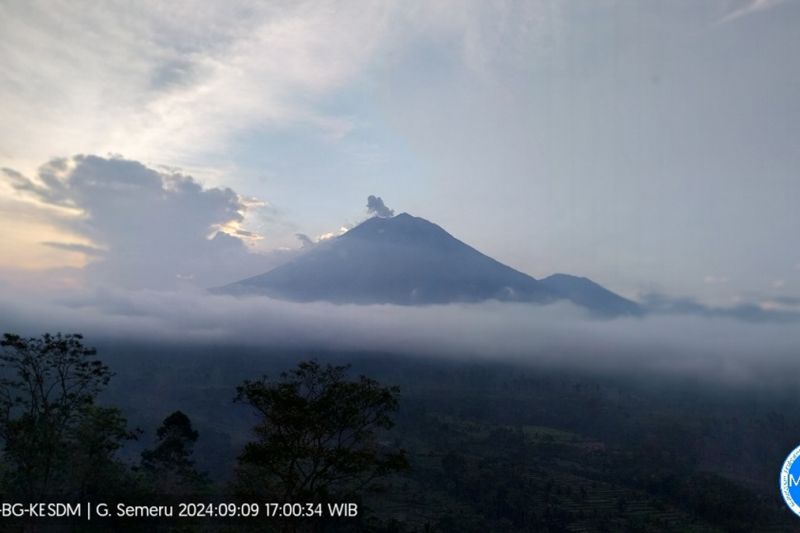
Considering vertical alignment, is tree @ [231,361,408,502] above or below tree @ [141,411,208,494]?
above

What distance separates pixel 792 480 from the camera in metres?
28.2

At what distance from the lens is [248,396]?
28.9 metres

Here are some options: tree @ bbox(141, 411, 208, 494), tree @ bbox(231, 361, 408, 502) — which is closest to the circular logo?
tree @ bbox(231, 361, 408, 502)

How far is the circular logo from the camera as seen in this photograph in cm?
2788

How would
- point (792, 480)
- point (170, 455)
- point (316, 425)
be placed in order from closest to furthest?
point (792, 480), point (316, 425), point (170, 455)

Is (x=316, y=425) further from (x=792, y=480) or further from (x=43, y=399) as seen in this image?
(x=792, y=480)

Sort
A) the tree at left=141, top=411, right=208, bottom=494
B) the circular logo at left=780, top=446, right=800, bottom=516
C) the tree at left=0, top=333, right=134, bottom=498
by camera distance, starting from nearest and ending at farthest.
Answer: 1. the circular logo at left=780, top=446, right=800, bottom=516
2. the tree at left=0, top=333, right=134, bottom=498
3. the tree at left=141, top=411, right=208, bottom=494

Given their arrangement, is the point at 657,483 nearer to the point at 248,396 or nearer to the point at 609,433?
the point at 609,433

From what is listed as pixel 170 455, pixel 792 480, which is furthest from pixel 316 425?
pixel 170 455

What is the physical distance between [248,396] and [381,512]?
2963 inches

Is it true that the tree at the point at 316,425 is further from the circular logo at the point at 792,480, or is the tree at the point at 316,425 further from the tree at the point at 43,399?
the circular logo at the point at 792,480

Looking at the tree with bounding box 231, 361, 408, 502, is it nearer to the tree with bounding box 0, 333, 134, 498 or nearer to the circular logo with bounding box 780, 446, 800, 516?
the tree with bounding box 0, 333, 134, 498

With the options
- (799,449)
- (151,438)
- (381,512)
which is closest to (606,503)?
(381,512)

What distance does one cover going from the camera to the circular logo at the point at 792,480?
91.5 feet
